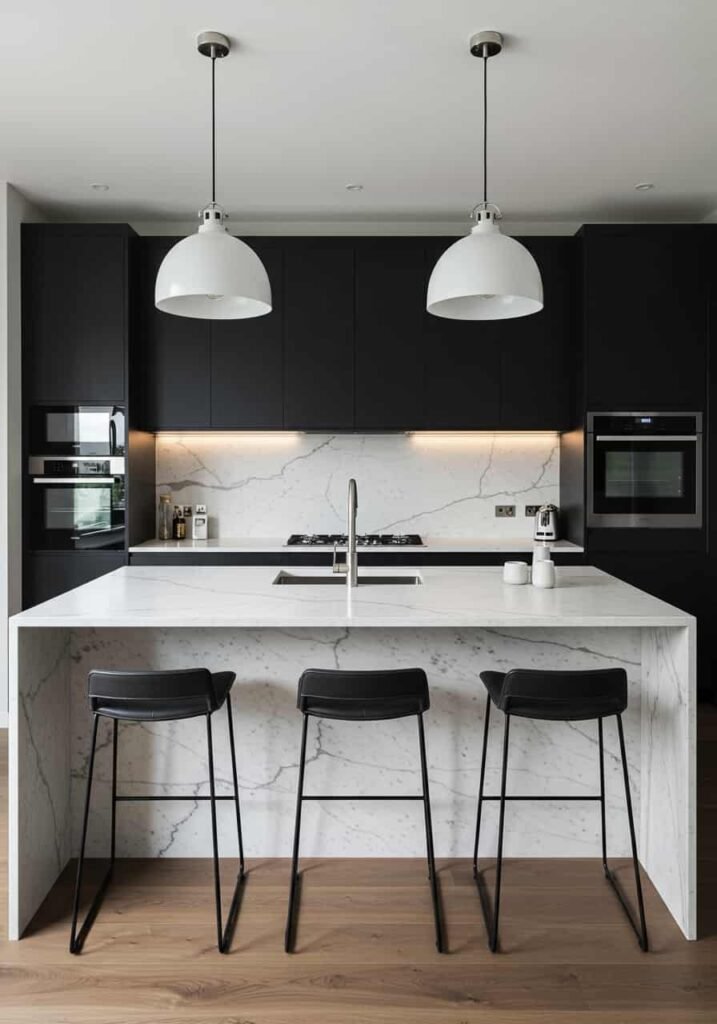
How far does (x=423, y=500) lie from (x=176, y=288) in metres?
2.76

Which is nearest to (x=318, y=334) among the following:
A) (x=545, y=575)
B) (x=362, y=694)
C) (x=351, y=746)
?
(x=545, y=575)

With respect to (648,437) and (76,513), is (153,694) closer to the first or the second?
(76,513)

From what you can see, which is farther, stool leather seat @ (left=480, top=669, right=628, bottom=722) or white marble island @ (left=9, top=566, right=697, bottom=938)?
white marble island @ (left=9, top=566, right=697, bottom=938)

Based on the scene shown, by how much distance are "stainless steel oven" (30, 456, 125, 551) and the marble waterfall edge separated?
5.78 ft

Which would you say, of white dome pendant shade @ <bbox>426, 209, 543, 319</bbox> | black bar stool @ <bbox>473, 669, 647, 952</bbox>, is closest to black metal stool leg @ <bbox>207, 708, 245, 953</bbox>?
black bar stool @ <bbox>473, 669, 647, 952</bbox>

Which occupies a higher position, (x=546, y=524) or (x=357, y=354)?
(x=357, y=354)

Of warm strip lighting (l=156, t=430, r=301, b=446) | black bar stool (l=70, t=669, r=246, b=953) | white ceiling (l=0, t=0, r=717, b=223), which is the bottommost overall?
black bar stool (l=70, t=669, r=246, b=953)

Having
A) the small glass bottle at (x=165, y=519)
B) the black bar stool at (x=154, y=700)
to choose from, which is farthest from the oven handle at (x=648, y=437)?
the black bar stool at (x=154, y=700)

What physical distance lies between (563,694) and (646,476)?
2.46 m

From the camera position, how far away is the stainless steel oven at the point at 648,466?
13.6ft

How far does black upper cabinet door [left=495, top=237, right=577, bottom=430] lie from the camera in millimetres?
4270

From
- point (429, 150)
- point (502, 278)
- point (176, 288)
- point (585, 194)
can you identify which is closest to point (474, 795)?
point (502, 278)

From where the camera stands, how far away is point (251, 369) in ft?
14.1

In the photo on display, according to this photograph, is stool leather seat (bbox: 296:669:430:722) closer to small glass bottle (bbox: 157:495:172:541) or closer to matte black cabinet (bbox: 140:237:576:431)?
matte black cabinet (bbox: 140:237:576:431)
